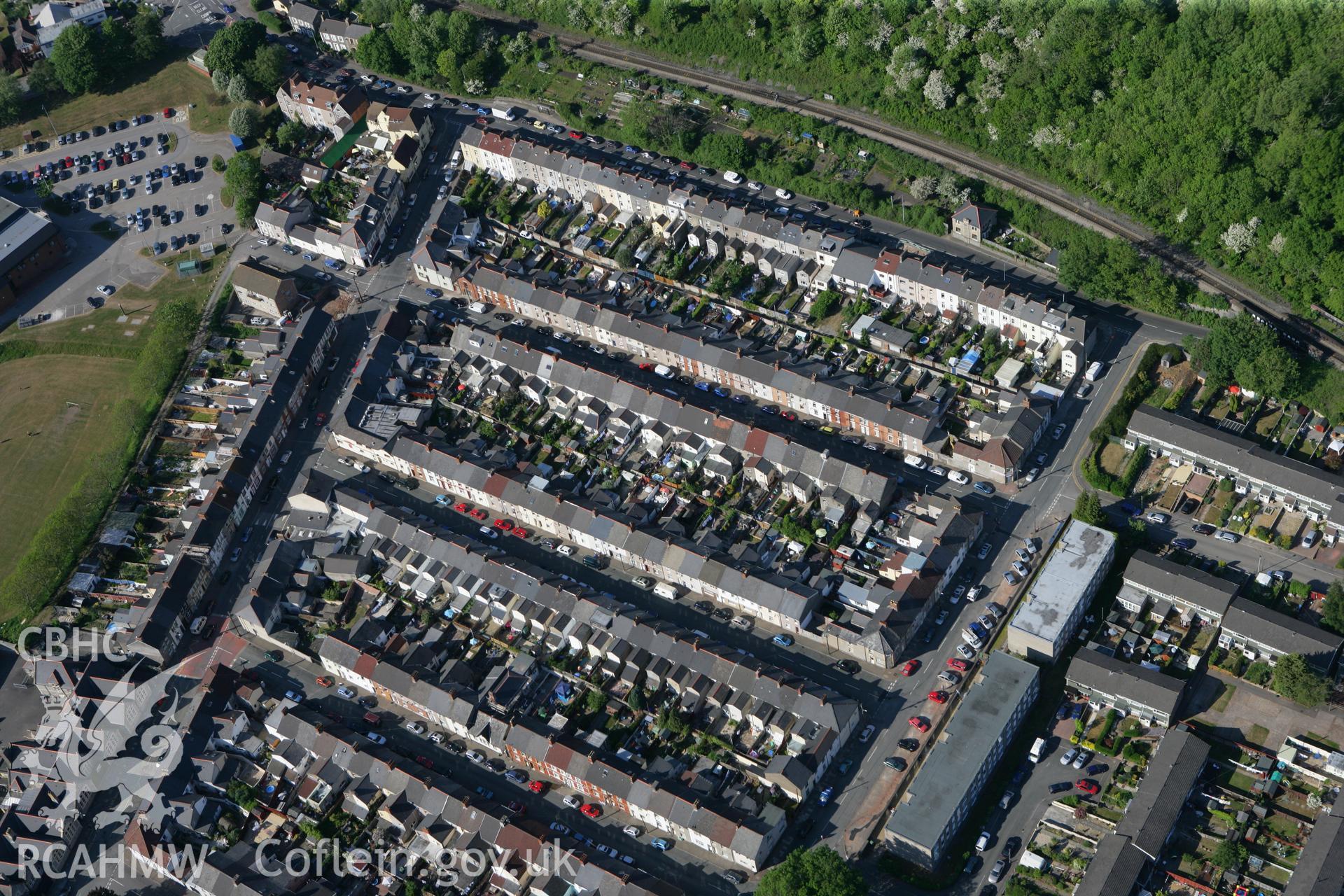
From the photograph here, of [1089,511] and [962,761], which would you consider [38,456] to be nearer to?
[962,761]

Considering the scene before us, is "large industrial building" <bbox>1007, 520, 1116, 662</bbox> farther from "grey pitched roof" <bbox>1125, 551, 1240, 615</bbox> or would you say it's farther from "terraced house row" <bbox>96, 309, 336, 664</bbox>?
"terraced house row" <bbox>96, 309, 336, 664</bbox>

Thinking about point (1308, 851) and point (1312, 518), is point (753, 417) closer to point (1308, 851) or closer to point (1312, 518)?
point (1312, 518)

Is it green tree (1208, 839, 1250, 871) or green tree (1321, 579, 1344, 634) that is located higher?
green tree (1321, 579, 1344, 634)

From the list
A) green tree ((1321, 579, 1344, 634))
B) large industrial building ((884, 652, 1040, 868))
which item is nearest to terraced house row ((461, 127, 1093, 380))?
green tree ((1321, 579, 1344, 634))

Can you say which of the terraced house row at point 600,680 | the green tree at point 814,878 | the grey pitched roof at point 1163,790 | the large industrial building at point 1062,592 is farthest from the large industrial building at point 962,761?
the grey pitched roof at point 1163,790

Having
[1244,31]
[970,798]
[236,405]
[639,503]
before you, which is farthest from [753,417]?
[1244,31]

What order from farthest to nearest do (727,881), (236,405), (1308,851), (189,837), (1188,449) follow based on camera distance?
1. (236,405)
2. (1188,449)
3. (189,837)
4. (727,881)
5. (1308,851)

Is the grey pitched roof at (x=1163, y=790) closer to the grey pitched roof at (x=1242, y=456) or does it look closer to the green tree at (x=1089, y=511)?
the green tree at (x=1089, y=511)
